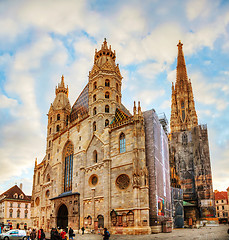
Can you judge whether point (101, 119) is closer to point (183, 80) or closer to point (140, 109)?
point (140, 109)

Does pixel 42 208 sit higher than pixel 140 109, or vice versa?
pixel 140 109

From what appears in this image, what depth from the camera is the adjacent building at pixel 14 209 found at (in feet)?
207

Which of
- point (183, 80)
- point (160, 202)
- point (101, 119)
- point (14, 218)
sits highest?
point (183, 80)

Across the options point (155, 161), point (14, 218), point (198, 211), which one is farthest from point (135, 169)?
point (14, 218)

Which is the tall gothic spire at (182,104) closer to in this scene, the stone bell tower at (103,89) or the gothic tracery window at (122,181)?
the stone bell tower at (103,89)

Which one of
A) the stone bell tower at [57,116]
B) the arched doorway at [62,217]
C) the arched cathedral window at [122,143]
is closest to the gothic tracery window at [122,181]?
the arched cathedral window at [122,143]

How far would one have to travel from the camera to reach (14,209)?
64562mm

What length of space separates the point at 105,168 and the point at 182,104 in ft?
176

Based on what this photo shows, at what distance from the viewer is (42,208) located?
46562 mm

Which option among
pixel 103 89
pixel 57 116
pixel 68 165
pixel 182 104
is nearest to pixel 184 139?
pixel 182 104

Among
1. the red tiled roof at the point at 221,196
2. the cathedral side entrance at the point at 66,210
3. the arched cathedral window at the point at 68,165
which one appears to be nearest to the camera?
the cathedral side entrance at the point at 66,210

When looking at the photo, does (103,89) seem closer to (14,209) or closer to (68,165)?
(68,165)

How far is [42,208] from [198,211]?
1265 inches

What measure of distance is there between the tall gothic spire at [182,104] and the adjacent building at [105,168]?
39.1 metres
